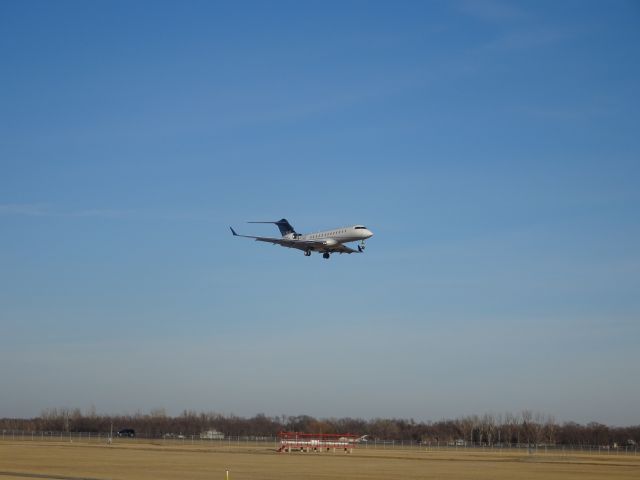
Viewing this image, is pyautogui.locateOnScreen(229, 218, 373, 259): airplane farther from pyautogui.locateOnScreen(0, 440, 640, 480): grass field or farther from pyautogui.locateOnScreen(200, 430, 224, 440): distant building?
pyautogui.locateOnScreen(200, 430, 224, 440): distant building

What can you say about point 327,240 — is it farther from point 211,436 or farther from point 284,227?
point 211,436

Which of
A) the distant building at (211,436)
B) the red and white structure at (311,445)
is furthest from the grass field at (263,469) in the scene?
the distant building at (211,436)

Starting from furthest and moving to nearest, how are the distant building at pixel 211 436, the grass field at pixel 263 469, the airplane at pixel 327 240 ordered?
1. the distant building at pixel 211 436
2. the airplane at pixel 327 240
3. the grass field at pixel 263 469

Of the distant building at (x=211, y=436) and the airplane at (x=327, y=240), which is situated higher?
the airplane at (x=327, y=240)

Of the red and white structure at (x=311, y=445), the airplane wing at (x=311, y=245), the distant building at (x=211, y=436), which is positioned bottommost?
the distant building at (x=211, y=436)

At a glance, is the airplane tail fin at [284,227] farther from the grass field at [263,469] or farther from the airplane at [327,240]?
the grass field at [263,469]

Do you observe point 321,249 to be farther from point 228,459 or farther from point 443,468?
point 443,468

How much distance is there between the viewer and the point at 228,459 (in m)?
71.6

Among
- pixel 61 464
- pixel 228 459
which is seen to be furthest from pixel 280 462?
pixel 61 464

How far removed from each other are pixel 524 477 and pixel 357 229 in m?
38.7

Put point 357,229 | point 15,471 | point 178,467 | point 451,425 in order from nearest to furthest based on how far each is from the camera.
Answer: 1. point 15,471
2. point 178,467
3. point 357,229
4. point 451,425

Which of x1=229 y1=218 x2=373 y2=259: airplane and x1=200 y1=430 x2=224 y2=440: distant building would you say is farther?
x1=200 y1=430 x2=224 y2=440: distant building

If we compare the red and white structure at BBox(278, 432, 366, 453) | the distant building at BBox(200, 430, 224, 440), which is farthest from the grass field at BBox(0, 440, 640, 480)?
the distant building at BBox(200, 430, 224, 440)

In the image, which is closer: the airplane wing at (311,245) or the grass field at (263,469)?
the grass field at (263,469)
